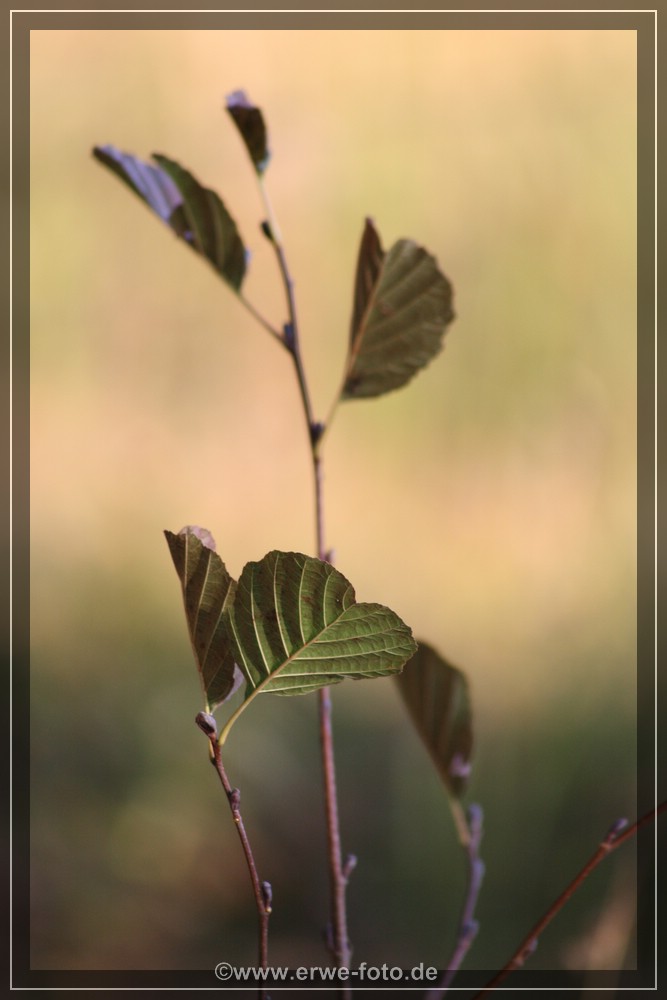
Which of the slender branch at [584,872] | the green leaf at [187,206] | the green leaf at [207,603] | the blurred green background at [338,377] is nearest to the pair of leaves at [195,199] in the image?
the green leaf at [187,206]

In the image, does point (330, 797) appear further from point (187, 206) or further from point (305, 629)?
point (187, 206)

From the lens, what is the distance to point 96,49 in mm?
1375

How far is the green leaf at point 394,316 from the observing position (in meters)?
0.36

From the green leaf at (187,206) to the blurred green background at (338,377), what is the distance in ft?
2.67

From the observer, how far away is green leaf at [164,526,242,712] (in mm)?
260

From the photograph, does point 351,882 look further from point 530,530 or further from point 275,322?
point 275,322

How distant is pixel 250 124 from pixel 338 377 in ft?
3.46

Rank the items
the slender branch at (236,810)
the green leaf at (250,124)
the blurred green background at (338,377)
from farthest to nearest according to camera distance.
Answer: the blurred green background at (338,377) → the green leaf at (250,124) → the slender branch at (236,810)

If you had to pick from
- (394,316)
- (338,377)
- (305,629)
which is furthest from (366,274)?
(338,377)

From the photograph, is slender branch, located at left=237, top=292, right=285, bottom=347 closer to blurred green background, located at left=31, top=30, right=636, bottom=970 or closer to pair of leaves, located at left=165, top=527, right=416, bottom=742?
pair of leaves, located at left=165, top=527, right=416, bottom=742

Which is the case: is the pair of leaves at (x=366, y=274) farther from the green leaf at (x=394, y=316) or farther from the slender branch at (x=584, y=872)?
the slender branch at (x=584, y=872)

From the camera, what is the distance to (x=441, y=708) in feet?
1.28

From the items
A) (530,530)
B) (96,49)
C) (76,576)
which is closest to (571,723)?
(530,530)

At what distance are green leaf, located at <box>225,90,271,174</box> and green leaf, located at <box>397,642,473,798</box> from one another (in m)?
0.21
